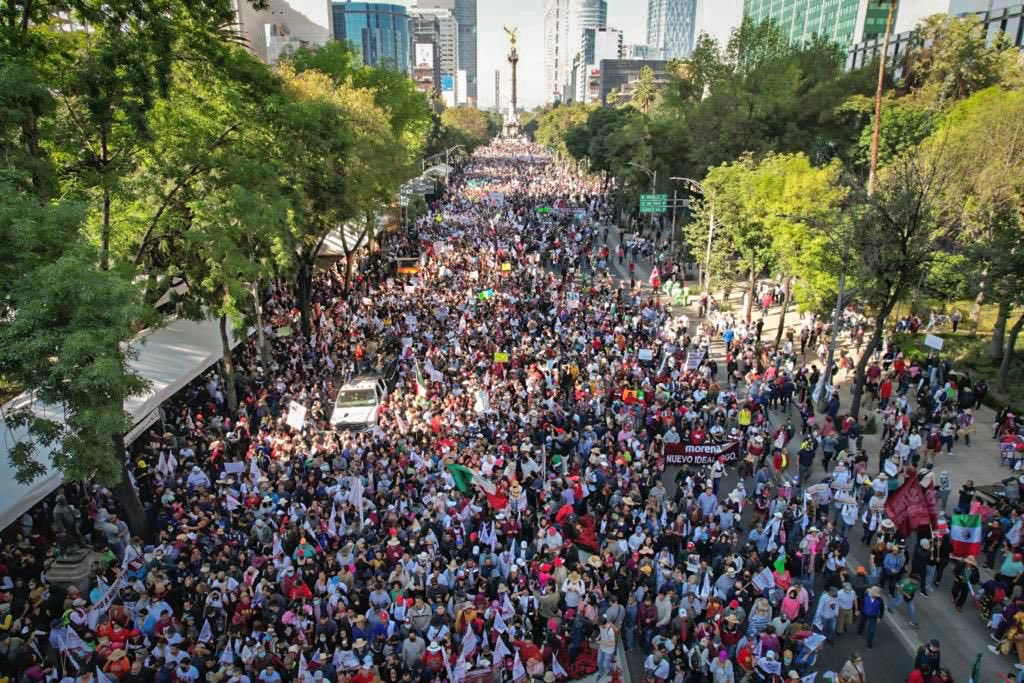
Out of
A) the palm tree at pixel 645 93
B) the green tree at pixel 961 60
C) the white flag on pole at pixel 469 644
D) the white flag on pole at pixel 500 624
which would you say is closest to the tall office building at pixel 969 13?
the green tree at pixel 961 60

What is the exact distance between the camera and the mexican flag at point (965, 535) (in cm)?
1210

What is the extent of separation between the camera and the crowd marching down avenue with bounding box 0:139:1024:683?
985 centimetres

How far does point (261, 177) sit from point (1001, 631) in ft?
56.0

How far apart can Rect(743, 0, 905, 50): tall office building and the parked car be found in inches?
2931

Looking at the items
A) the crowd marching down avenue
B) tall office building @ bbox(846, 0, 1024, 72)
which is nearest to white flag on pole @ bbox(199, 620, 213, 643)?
the crowd marching down avenue

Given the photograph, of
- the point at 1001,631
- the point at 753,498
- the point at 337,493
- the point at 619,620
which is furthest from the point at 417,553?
the point at 1001,631

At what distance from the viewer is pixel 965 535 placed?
12164mm

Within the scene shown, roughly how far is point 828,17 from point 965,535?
390 feet

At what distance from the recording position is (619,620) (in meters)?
10.7

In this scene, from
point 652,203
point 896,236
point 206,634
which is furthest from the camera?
point 652,203

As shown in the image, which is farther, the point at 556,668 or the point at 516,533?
the point at 516,533

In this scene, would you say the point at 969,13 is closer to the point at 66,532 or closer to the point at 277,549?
the point at 277,549

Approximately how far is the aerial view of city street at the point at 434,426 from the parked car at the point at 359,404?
0.08 metres

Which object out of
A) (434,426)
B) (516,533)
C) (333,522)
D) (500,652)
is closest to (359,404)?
(434,426)
